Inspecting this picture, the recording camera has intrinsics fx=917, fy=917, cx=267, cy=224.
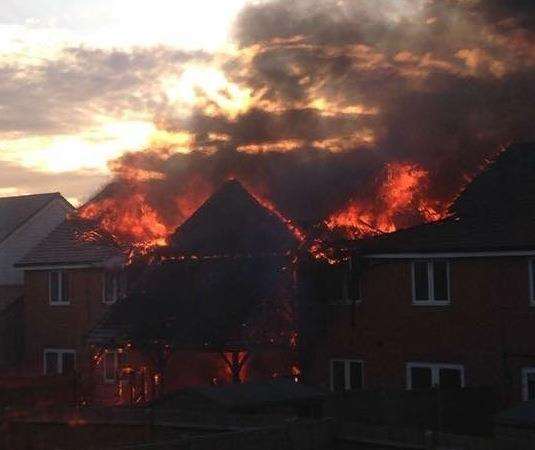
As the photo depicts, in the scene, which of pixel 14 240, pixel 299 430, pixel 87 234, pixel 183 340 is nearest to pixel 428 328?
pixel 183 340

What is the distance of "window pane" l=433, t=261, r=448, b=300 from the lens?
2175 centimetres

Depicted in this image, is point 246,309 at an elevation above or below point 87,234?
below

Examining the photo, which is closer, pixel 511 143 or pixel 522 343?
pixel 522 343

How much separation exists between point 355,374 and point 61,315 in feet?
41.8

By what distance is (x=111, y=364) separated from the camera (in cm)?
3017

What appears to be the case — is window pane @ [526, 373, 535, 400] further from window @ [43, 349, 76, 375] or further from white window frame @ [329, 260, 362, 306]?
window @ [43, 349, 76, 375]

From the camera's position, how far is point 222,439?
13.5 metres

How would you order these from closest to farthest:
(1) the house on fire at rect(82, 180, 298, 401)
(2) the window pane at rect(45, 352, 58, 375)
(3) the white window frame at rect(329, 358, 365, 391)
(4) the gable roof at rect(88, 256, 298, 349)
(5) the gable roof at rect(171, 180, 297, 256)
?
(4) the gable roof at rect(88, 256, 298, 349) < (1) the house on fire at rect(82, 180, 298, 401) < (3) the white window frame at rect(329, 358, 365, 391) < (5) the gable roof at rect(171, 180, 297, 256) < (2) the window pane at rect(45, 352, 58, 375)

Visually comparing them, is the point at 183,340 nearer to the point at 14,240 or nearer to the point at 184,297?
the point at 184,297

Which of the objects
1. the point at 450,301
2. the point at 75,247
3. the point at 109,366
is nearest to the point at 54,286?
the point at 75,247

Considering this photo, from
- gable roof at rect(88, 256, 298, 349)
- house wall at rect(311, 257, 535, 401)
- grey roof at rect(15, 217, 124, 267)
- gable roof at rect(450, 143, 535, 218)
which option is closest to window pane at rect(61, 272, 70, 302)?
grey roof at rect(15, 217, 124, 267)

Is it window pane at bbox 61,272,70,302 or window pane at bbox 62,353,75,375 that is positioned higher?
window pane at bbox 61,272,70,302

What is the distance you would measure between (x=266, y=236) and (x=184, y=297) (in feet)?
9.23

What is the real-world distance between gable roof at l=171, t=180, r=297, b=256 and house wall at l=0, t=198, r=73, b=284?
591 inches
